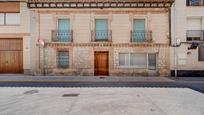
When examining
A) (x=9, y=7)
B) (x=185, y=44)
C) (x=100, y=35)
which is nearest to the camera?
(x=185, y=44)

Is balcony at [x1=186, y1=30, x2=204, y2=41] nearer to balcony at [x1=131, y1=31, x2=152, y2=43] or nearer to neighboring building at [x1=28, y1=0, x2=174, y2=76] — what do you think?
neighboring building at [x1=28, y1=0, x2=174, y2=76]

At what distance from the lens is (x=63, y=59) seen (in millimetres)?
20078

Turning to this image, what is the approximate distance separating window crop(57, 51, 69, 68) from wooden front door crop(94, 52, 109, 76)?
91.9 inches

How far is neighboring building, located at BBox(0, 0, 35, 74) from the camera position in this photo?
19.9 metres

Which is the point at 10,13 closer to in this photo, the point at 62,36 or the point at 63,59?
the point at 62,36

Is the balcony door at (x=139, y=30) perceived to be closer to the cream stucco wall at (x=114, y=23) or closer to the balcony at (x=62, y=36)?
the cream stucco wall at (x=114, y=23)

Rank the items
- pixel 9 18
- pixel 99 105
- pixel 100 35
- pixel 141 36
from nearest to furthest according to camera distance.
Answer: pixel 99 105 < pixel 141 36 < pixel 100 35 < pixel 9 18

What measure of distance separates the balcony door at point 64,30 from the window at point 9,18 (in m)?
Answer: 3.59

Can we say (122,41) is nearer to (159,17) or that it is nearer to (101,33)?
(101,33)

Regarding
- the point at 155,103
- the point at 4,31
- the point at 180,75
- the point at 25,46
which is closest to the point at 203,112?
the point at 155,103

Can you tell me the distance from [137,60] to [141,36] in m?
2.02

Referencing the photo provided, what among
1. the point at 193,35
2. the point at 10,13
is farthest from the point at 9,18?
the point at 193,35

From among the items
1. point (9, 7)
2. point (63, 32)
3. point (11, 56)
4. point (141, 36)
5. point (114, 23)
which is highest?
point (9, 7)

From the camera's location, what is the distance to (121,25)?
1984cm
